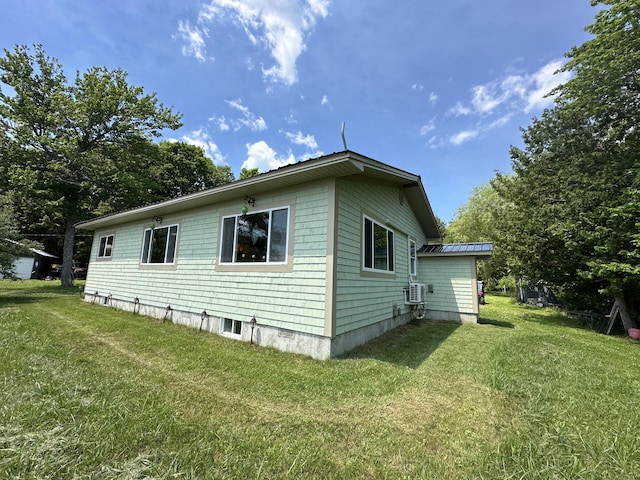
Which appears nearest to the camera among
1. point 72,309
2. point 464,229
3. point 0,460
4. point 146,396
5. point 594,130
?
point 0,460

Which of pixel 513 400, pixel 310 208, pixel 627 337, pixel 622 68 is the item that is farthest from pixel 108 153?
pixel 627 337

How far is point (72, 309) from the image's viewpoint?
8812 millimetres

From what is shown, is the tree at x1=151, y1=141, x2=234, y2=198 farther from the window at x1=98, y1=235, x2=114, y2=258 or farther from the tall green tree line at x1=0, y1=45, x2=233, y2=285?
the window at x1=98, y1=235, x2=114, y2=258

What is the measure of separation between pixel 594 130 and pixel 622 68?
7.80 feet

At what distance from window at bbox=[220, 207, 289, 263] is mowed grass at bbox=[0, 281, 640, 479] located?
6.23 ft

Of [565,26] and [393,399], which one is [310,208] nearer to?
[393,399]

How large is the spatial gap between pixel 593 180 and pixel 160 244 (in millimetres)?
14687

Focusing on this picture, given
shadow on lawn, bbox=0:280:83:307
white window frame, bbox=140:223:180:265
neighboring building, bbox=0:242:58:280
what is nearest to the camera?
white window frame, bbox=140:223:180:265

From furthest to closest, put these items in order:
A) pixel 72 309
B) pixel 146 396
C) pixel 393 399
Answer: pixel 72 309 → pixel 393 399 → pixel 146 396

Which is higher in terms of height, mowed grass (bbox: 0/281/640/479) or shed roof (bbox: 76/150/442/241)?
shed roof (bbox: 76/150/442/241)

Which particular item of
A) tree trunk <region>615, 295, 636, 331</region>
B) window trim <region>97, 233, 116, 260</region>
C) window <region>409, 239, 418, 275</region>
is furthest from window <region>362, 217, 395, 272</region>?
window trim <region>97, 233, 116, 260</region>

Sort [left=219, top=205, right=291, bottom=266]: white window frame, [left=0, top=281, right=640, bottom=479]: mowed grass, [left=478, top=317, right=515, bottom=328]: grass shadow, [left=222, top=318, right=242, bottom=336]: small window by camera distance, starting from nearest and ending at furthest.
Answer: [left=0, top=281, right=640, bottom=479]: mowed grass < [left=219, top=205, right=291, bottom=266]: white window frame < [left=222, top=318, right=242, bottom=336]: small window < [left=478, top=317, right=515, bottom=328]: grass shadow

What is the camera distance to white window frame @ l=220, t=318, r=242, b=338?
607 centimetres

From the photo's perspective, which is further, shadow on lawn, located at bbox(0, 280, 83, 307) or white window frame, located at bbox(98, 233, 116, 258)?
white window frame, located at bbox(98, 233, 116, 258)
